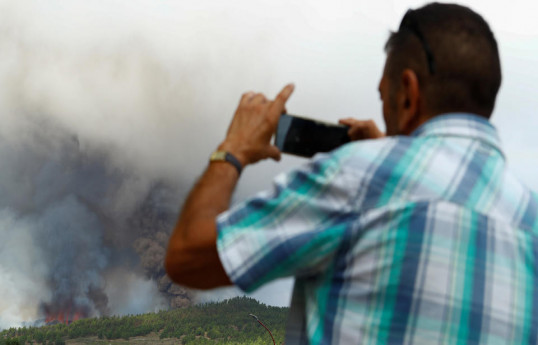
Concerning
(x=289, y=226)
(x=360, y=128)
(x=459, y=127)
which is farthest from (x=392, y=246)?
(x=360, y=128)

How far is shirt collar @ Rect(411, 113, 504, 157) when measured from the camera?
160cm

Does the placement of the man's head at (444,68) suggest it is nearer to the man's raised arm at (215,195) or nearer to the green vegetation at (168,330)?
the man's raised arm at (215,195)

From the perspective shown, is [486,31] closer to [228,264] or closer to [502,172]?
[502,172]

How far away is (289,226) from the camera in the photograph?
1.47 meters

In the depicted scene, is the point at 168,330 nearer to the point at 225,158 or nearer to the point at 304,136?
the point at 304,136

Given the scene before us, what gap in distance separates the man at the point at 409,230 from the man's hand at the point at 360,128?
0.44 meters

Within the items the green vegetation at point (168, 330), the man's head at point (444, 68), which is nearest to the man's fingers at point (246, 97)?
the man's head at point (444, 68)

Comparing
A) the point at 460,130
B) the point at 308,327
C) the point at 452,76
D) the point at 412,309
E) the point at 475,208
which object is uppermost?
the point at 452,76

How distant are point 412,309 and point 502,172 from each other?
46 cm

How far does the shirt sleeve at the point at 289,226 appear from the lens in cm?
146

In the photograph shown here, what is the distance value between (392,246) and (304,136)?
1.86 ft

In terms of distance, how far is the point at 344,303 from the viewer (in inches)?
59.1

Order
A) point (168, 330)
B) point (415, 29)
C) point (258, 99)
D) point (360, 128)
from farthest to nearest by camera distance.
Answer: point (168, 330) → point (360, 128) → point (258, 99) → point (415, 29)

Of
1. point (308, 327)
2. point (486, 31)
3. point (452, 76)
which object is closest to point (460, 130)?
point (452, 76)
